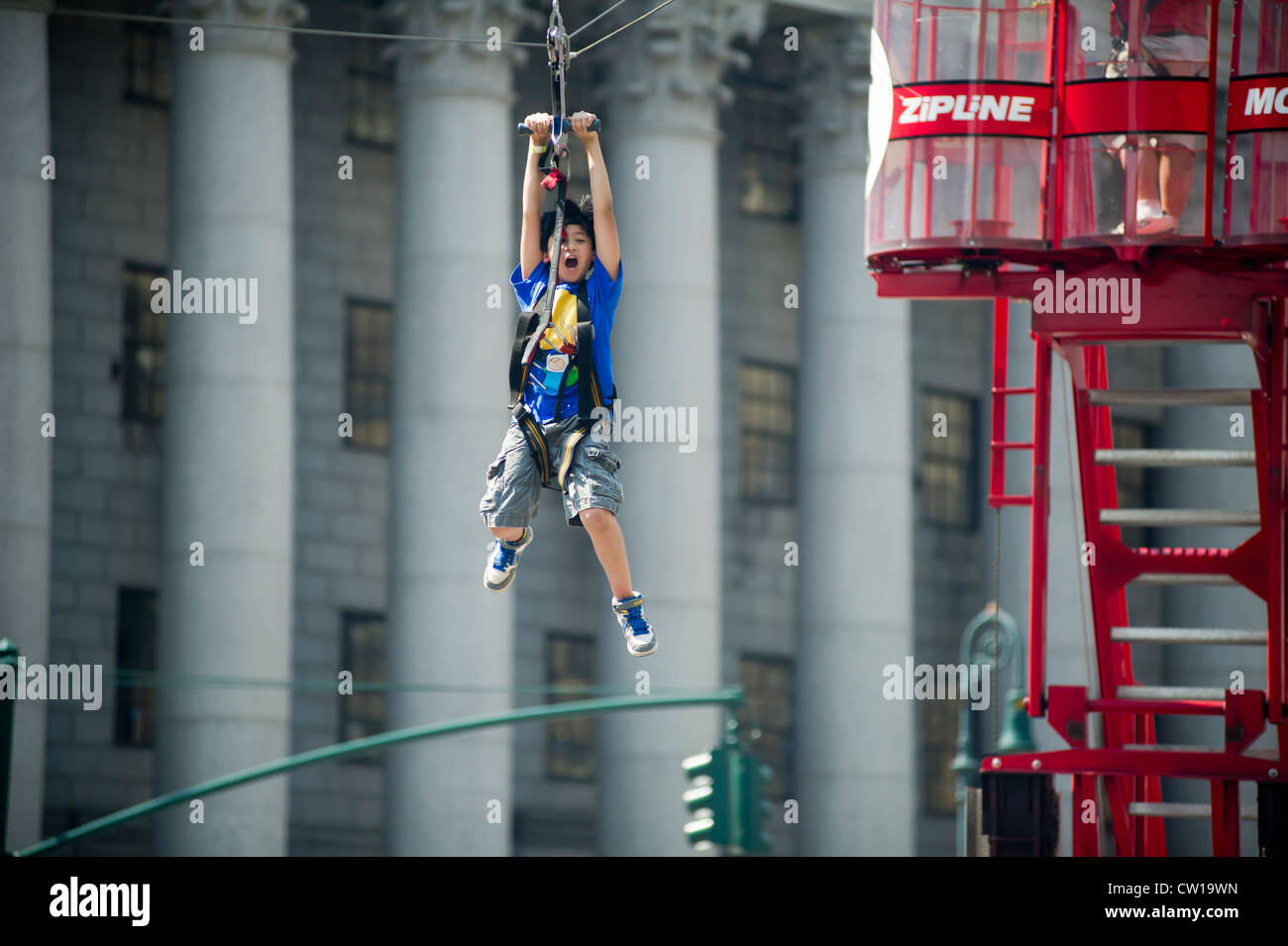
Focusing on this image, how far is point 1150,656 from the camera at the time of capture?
2638 inches

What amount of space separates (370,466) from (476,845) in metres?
11.1

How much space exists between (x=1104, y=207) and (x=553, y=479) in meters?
12.1

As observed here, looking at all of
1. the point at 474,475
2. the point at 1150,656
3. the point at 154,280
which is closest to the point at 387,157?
the point at 154,280

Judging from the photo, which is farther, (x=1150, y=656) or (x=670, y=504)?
(x=1150, y=656)

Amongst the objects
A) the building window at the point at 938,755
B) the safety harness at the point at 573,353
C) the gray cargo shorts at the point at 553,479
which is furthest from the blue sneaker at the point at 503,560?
the building window at the point at 938,755

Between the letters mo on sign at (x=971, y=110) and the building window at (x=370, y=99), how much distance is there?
2868 cm

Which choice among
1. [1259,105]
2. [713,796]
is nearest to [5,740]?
[713,796]

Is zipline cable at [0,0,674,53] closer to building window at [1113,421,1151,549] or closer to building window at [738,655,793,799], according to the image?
building window at [738,655,793,799]

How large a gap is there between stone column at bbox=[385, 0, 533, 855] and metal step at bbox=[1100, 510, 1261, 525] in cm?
2084

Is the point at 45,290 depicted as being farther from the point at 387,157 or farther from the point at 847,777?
the point at 847,777

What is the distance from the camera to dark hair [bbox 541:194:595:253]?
18016 mm

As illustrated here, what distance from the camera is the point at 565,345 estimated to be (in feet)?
58.1
